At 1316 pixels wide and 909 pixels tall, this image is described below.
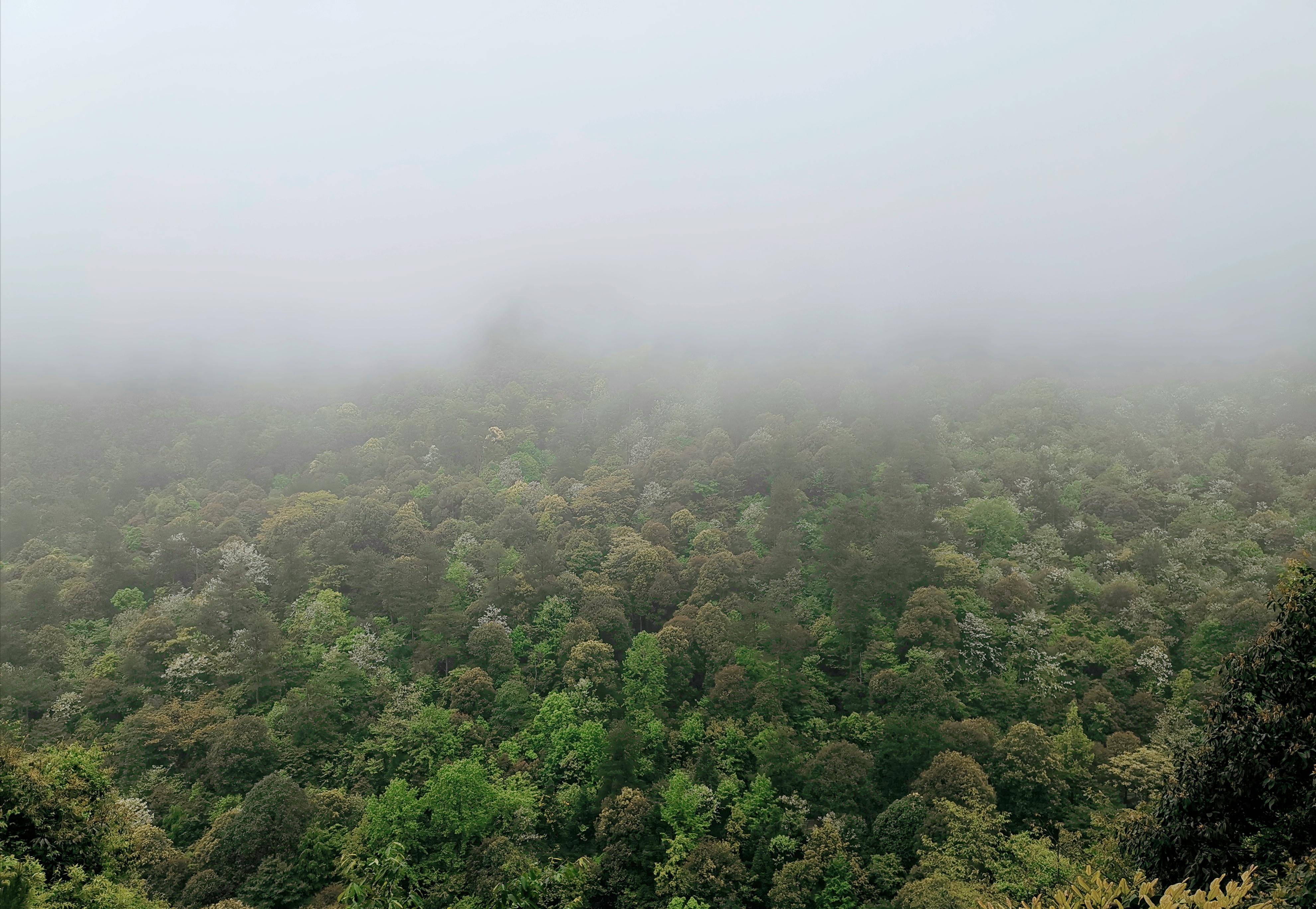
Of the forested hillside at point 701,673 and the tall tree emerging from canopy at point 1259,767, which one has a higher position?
the tall tree emerging from canopy at point 1259,767

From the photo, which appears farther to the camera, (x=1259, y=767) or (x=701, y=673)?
(x=701, y=673)

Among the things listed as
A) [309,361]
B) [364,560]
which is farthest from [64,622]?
[309,361]

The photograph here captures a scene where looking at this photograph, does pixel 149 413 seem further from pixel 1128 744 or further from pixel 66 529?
pixel 1128 744

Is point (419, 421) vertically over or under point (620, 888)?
over

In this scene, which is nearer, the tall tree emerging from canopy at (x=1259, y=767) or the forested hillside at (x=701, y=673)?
the tall tree emerging from canopy at (x=1259, y=767)
